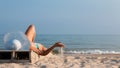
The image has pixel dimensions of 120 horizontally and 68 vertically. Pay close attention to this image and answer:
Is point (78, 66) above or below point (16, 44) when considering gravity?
Answer: below

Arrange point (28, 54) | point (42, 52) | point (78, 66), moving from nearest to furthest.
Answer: point (78, 66) → point (28, 54) → point (42, 52)

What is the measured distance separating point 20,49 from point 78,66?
1.98 m

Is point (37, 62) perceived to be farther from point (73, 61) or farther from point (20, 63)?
point (73, 61)

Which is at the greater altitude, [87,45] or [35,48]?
[35,48]

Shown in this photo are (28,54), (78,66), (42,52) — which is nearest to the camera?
(78,66)

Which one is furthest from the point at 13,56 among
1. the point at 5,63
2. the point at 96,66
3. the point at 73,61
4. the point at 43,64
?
the point at 96,66

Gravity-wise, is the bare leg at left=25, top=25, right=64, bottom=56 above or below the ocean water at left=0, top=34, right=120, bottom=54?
above

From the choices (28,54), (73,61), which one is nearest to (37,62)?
(28,54)

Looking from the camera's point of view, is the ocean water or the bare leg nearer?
the bare leg

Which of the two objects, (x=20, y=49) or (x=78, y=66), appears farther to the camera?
(x=20, y=49)

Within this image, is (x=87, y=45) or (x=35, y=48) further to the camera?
(x=87, y=45)

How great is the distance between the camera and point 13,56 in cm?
1009

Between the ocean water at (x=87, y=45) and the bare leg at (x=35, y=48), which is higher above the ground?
the bare leg at (x=35, y=48)

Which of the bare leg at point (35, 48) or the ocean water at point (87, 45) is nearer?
the bare leg at point (35, 48)
